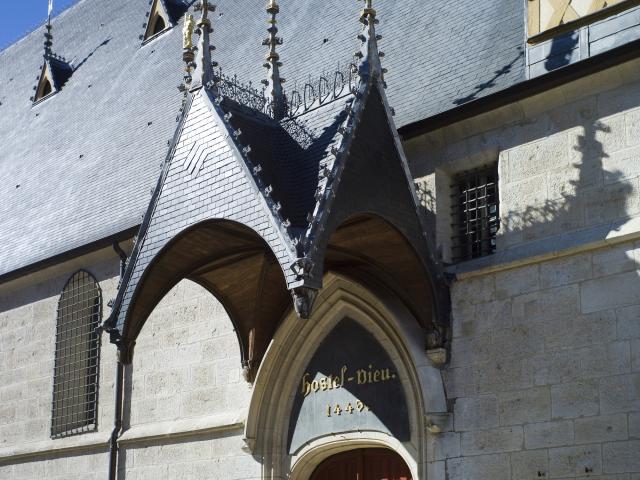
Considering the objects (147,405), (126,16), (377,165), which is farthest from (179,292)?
(126,16)

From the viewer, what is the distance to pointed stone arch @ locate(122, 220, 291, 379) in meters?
11.5

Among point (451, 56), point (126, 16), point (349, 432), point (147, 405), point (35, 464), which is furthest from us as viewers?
point (126, 16)

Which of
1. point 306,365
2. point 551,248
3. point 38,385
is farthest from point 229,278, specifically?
point 38,385

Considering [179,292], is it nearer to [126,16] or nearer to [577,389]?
[577,389]

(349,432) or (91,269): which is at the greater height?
(91,269)

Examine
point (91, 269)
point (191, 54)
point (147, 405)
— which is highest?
point (191, 54)

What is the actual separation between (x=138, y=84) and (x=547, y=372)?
1102 cm

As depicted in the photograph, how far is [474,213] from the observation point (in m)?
11.6

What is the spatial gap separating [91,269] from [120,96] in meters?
4.44

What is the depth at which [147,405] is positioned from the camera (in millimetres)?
14164

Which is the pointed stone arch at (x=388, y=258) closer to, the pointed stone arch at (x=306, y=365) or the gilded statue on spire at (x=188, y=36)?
the pointed stone arch at (x=306, y=365)

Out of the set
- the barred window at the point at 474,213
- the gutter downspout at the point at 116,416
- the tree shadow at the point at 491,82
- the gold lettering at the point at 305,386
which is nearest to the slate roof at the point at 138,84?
the tree shadow at the point at 491,82

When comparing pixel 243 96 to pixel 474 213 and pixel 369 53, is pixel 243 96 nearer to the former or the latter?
pixel 369 53

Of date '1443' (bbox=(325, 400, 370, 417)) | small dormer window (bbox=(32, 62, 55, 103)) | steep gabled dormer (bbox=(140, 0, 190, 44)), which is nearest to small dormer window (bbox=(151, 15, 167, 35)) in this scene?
steep gabled dormer (bbox=(140, 0, 190, 44))
